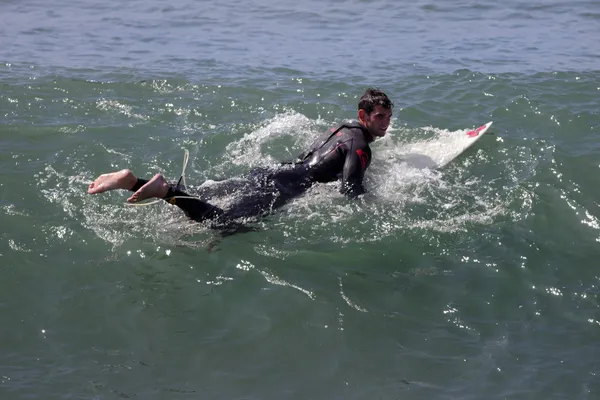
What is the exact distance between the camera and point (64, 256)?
6352 millimetres

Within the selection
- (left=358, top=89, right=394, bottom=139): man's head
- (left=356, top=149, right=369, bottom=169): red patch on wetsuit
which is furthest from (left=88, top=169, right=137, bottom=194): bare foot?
(left=358, top=89, right=394, bottom=139): man's head

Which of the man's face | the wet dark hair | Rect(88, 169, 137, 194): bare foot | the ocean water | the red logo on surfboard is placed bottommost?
the ocean water

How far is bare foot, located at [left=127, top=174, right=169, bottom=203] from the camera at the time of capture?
5.87 meters

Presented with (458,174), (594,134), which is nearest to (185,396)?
(458,174)

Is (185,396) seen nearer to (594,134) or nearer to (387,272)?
(387,272)

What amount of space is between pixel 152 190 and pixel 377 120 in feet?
9.20

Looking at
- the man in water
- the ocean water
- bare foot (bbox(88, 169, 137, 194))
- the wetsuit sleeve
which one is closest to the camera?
the ocean water

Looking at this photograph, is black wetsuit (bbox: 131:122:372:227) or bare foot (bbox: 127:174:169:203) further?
black wetsuit (bbox: 131:122:372:227)

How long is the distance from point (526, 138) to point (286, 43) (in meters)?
7.42

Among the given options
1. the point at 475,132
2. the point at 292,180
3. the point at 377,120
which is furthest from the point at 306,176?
the point at 475,132

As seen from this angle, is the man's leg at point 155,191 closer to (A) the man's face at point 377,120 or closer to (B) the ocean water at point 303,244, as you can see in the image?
(B) the ocean water at point 303,244

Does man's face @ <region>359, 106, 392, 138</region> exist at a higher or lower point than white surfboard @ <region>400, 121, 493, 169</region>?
higher

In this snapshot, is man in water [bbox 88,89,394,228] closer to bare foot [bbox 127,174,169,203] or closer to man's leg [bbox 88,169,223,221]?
man's leg [bbox 88,169,223,221]

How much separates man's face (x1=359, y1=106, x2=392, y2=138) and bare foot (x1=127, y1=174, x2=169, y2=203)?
2579 millimetres
